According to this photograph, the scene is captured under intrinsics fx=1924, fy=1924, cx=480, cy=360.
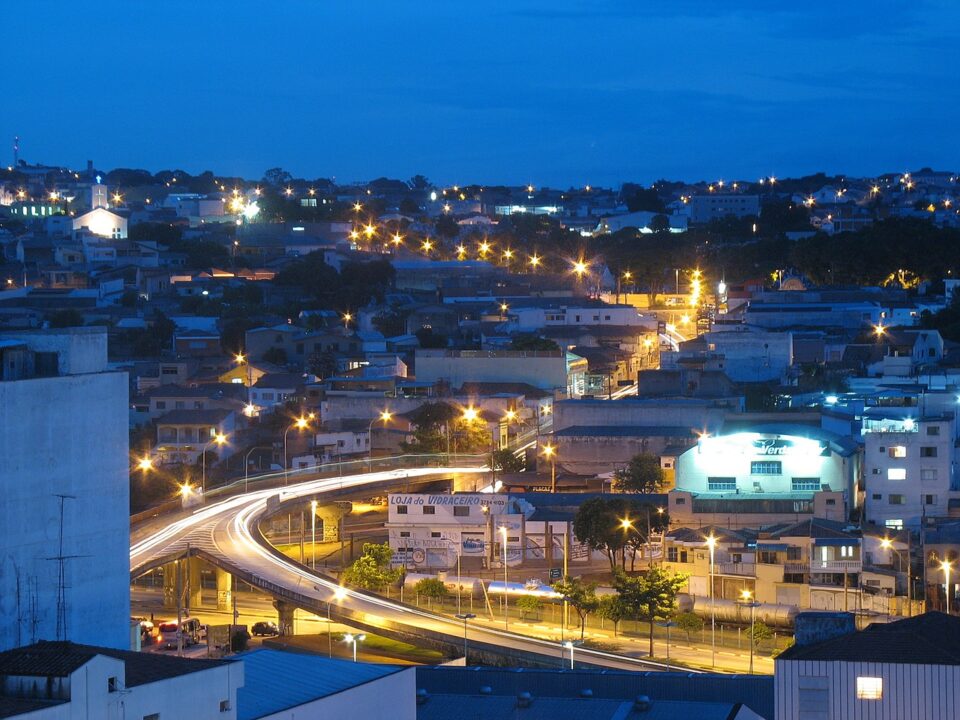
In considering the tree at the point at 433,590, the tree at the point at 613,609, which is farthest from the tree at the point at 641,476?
the tree at the point at 613,609

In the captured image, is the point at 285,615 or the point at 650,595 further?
the point at 285,615

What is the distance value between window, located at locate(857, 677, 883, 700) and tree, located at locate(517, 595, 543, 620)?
7999 mm

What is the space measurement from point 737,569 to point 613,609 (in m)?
2.05

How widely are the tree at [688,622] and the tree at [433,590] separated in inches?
101

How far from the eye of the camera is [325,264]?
39625 millimetres

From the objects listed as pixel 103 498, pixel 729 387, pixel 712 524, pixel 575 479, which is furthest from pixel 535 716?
pixel 729 387

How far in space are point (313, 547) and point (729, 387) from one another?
26.3 ft

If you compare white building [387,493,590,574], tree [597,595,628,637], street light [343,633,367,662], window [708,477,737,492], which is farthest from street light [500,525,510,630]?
window [708,477,737,492]

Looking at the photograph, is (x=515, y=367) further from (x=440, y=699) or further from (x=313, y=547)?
(x=440, y=699)

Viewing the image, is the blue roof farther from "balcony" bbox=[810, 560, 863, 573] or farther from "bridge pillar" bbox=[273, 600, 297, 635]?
"balcony" bbox=[810, 560, 863, 573]

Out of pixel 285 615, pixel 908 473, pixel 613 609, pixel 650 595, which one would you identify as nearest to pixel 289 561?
pixel 285 615

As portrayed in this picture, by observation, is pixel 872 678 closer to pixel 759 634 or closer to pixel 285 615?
pixel 759 634

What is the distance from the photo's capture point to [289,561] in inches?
736

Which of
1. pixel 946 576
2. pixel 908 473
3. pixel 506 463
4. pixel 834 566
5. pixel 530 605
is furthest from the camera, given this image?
pixel 506 463
